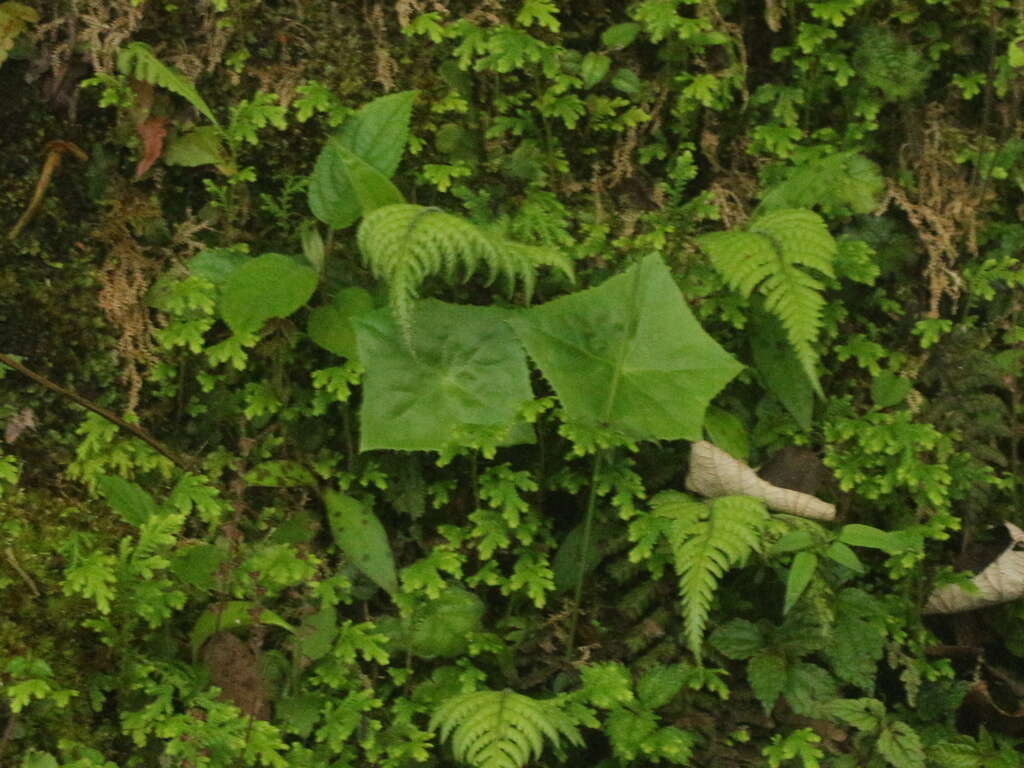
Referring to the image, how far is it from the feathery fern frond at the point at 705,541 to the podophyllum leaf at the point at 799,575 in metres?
0.10

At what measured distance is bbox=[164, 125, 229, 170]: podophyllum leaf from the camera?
3033 mm

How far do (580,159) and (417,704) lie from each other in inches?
68.2

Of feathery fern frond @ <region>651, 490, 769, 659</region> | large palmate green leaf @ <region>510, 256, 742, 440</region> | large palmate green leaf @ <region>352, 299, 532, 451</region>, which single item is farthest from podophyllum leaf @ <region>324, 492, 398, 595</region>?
feathery fern frond @ <region>651, 490, 769, 659</region>

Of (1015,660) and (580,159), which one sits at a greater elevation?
(580,159)

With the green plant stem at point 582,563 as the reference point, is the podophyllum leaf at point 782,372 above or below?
above

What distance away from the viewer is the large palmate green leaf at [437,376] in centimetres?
273

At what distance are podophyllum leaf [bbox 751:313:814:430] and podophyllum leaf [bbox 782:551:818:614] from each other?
0.53m

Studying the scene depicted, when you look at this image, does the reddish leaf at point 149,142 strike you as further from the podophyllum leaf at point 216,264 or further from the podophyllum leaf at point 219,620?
the podophyllum leaf at point 219,620

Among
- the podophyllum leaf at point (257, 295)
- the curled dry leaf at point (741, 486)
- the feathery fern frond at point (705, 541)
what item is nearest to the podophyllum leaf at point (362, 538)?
the podophyllum leaf at point (257, 295)

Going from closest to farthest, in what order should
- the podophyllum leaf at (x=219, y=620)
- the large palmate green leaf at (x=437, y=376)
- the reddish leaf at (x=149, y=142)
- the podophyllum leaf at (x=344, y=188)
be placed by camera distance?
the podophyllum leaf at (x=219, y=620)
the large palmate green leaf at (x=437, y=376)
the podophyllum leaf at (x=344, y=188)
the reddish leaf at (x=149, y=142)

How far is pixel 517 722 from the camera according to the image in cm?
242

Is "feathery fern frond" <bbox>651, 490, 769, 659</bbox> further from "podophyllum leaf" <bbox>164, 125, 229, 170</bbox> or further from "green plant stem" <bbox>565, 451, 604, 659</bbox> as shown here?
"podophyllum leaf" <bbox>164, 125, 229, 170</bbox>

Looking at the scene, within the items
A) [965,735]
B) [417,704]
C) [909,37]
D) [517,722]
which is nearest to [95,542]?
[417,704]

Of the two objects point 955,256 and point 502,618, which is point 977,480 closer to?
point 955,256
